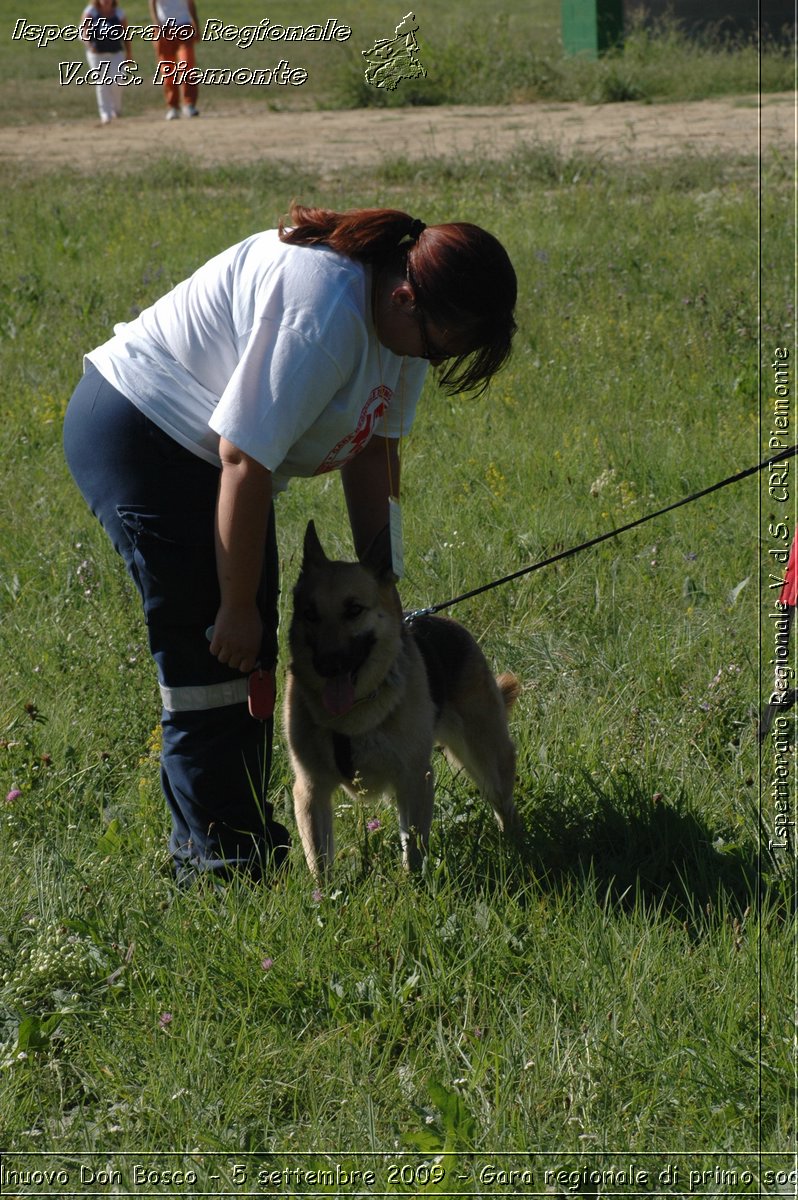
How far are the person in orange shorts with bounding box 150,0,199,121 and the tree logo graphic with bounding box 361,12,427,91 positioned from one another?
928 millimetres

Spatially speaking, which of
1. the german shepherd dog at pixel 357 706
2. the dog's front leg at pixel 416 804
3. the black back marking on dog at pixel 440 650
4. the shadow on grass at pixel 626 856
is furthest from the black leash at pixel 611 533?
the shadow on grass at pixel 626 856

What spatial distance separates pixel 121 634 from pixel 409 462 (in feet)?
6.81

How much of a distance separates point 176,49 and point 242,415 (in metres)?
13.7

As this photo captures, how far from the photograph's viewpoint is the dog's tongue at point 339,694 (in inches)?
130

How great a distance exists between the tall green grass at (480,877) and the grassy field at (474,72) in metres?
14.0

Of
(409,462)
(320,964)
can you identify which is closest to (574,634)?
(409,462)

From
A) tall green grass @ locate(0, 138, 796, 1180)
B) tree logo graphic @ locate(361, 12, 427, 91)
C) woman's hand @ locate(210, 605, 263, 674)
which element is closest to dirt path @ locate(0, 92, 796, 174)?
tall green grass @ locate(0, 138, 796, 1180)

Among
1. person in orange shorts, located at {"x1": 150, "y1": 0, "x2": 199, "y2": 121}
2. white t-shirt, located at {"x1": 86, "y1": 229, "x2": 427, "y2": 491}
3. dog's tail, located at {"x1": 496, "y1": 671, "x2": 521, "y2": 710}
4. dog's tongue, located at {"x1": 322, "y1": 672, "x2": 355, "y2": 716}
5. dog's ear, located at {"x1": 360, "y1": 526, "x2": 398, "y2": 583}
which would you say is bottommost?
dog's tail, located at {"x1": 496, "y1": 671, "x2": 521, "y2": 710}

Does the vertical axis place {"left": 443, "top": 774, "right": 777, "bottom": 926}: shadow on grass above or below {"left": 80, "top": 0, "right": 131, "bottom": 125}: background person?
below

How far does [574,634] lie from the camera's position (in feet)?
14.8

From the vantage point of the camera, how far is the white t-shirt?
2.63 m

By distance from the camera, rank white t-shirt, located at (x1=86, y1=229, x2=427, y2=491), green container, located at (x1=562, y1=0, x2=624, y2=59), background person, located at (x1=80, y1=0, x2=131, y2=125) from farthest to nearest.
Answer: green container, located at (x1=562, y1=0, x2=624, y2=59) < background person, located at (x1=80, y1=0, x2=131, y2=125) < white t-shirt, located at (x1=86, y1=229, x2=427, y2=491)

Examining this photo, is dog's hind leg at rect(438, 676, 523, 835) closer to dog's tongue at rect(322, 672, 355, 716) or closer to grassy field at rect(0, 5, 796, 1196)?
grassy field at rect(0, 5, 796, 1196)

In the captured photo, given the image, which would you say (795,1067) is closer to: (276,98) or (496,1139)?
(496,1139)
